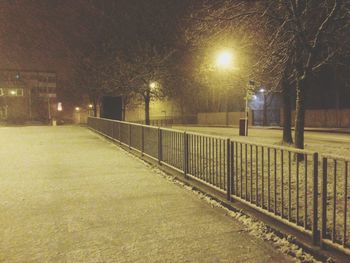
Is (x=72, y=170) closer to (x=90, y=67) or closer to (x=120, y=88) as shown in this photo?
(x=120, y=88)

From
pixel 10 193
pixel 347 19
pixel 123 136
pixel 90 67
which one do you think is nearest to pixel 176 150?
pixel 10 193

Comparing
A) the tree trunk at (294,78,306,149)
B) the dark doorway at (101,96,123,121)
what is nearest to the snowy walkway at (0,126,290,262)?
the tree trunk at (294,78,306,149)

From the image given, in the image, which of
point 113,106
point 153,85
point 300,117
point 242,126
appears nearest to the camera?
point 300,117

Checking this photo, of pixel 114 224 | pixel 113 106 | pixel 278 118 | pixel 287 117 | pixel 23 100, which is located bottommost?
pixel 114 224

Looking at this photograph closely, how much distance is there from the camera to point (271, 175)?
26.9 ft

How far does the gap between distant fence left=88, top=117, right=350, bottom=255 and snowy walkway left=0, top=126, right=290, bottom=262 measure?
52cm

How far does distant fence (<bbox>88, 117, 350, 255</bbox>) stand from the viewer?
13.5ft

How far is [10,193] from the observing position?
724cm

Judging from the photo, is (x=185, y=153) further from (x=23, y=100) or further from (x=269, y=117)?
(x=23, y=100)

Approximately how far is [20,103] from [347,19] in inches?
3153

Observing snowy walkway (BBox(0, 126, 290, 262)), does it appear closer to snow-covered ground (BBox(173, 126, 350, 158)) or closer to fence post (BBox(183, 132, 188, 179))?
fence post (BBox(183, 132, 188, 179))

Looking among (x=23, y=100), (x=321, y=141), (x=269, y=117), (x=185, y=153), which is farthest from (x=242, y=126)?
(x=23, y=100)

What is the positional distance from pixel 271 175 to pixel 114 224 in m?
4.24

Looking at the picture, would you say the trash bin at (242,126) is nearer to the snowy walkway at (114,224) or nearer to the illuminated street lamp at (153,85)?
the illuminated street lamp at (153,85)
